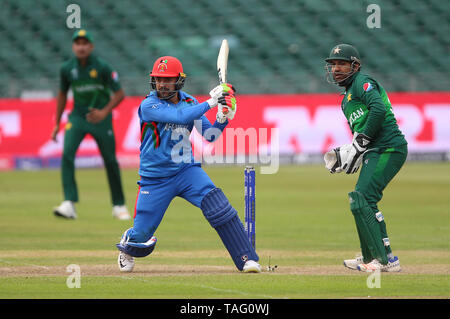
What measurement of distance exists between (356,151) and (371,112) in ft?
1.37

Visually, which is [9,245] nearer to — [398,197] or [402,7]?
[398,197]

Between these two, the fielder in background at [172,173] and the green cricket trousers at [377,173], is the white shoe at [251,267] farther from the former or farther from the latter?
the green cricket trousers at [377,173]

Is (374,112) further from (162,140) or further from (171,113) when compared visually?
(162,140)

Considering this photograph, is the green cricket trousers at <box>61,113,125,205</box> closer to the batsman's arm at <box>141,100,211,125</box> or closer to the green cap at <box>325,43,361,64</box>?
the batsman's arm at <box>141,100,211,125</box>

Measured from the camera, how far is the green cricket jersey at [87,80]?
43.0 ft

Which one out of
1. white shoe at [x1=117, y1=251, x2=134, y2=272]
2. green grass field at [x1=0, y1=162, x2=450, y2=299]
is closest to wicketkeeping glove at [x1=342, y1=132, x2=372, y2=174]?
green grass field at [x1=0, y1=162, x2=450, y2=299]

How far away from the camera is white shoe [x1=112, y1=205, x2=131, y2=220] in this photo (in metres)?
12.9

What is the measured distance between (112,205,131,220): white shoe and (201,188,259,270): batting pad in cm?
522

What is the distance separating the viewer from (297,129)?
2289 centimetres

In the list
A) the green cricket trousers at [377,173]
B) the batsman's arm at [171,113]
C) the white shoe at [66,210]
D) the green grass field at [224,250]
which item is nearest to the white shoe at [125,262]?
the green grass field at [224,250]
